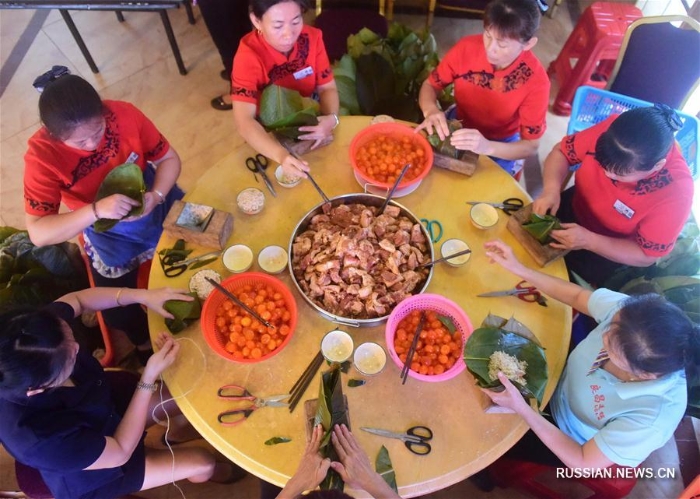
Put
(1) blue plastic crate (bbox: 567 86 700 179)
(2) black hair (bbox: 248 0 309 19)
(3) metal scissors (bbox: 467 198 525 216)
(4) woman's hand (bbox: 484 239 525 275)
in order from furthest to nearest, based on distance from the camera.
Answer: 1. (1) blue plastic crate (bbox: 567 86 700 179)
2. (3) metal scissors (bbox: 467 198 525 216)
3. (2) black hair (bbox: 248 0 309 19)
4. (4) woman's hand (bbox: 484 239 525 275)

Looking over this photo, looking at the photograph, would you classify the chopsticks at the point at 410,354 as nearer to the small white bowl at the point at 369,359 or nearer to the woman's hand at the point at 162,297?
the small white bowl at the point at 369,359

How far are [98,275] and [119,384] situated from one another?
2.12 feet

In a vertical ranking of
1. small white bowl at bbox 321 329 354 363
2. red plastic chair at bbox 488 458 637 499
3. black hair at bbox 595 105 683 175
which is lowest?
red plastic chair at bbox 488 458 637 499

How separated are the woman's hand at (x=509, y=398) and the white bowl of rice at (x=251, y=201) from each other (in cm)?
131

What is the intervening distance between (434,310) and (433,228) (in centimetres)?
48

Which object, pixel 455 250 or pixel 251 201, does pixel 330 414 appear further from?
pixel 251 201

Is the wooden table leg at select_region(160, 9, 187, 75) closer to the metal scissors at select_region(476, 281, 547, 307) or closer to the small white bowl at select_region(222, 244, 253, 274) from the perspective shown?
the small white bowl at select_region(222, 244, 253, 274)

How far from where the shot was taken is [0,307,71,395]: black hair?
1521 mm

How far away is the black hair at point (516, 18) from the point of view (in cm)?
223

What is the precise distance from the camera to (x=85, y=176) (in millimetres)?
2230

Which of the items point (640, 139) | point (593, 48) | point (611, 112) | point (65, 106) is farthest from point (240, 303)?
point (593, 48)

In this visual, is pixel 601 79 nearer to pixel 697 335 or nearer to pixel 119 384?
pixel 697 335

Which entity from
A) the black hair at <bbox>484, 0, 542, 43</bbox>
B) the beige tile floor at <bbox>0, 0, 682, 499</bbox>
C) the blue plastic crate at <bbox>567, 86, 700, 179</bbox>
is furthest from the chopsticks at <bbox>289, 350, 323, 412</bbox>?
the beige tile floor at <bbox>0, 0, 682, 499</bbox>

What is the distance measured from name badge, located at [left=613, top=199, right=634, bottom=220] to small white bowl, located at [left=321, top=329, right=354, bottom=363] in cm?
150
